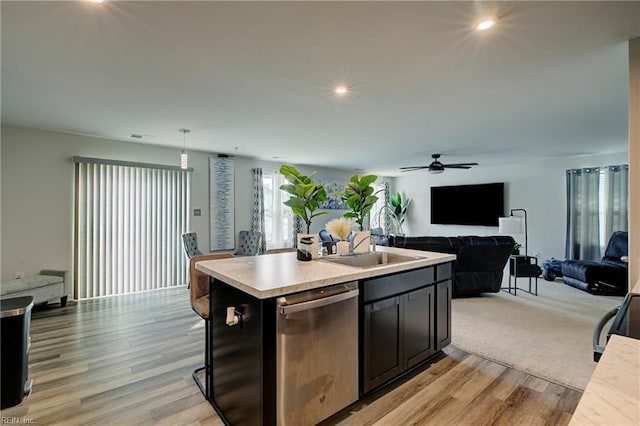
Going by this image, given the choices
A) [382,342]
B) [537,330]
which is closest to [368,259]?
[382,342]

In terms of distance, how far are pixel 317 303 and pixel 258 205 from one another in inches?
195

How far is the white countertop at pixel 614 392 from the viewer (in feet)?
1.82

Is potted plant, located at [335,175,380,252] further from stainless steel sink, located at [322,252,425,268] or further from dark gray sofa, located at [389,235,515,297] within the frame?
dark gray sofa, located at [389,235,515,297]

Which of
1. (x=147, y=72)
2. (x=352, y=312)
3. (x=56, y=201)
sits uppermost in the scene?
(x=147, y=72)

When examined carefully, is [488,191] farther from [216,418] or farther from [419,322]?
[216,418]

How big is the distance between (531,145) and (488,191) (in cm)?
246

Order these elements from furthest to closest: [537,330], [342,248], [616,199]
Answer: [616,199]
[537,330]
[342,248]

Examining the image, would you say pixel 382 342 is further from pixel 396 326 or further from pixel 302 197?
pixel 302 197

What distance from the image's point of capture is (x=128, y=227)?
486 centimetres

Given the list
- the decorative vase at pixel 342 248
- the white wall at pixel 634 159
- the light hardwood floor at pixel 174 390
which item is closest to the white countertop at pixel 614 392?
the light hardwood floor at pixel 174 390

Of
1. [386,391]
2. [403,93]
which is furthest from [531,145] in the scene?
[386,391]

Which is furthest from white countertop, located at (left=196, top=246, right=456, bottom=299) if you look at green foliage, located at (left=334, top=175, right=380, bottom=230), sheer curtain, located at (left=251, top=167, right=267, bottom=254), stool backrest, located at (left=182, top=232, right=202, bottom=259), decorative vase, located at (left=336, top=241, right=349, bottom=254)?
sheer curtain, located at (left=251, top=167, right=267, bottom=254)

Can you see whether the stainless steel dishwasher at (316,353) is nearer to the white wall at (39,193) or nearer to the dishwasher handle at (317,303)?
the dishwasher handle at (317,303)

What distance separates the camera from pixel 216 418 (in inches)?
76.5
